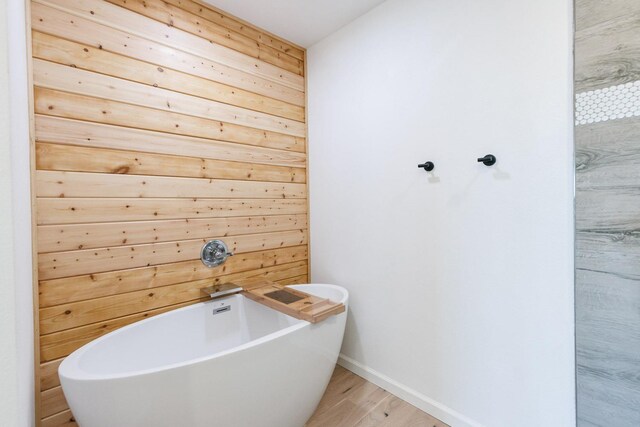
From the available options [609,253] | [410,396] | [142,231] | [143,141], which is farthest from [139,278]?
[609,253]

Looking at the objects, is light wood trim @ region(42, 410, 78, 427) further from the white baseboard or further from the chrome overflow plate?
the white baseboard

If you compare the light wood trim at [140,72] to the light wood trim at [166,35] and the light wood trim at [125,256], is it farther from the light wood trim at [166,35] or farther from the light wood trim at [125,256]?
the light wood trim at [125,256]

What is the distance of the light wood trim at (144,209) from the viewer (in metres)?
1.44

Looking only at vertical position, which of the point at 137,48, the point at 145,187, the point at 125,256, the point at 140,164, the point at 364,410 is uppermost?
the point at 137,48

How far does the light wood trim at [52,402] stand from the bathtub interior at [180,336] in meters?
0.26

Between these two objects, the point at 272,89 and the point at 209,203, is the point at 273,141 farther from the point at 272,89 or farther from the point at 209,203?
the point at 209,203

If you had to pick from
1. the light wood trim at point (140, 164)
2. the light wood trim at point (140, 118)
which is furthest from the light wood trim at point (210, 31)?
the light wood trim at point (140, 164)

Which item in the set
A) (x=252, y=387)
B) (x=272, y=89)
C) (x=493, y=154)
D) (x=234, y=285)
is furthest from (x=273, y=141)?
(x=252, y=387)

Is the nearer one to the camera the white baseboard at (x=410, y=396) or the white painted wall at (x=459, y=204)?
the white painted wall at (x=459, y=204)

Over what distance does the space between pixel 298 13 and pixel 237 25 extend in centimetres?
45

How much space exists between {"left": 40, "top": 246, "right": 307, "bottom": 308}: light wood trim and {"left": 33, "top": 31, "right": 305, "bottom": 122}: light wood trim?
1091 mm

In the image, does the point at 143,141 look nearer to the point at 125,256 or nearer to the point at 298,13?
the point at 125,256

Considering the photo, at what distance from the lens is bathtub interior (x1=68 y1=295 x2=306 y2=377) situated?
4.62ft

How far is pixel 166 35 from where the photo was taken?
1771 mm
